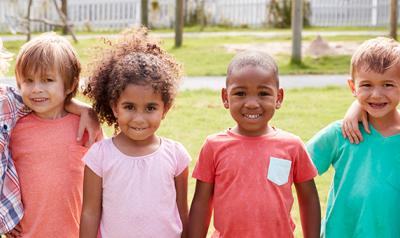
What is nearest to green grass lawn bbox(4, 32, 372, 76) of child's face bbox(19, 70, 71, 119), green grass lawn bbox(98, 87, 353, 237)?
green grass lawn bbox(98, 87, 353, 237)

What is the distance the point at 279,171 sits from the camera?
128 inches

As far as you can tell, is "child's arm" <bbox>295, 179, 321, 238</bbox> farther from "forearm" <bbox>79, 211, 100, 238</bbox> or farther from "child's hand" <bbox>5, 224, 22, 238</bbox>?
"child's hand" <bbox>5, 224, 22, 238</bbox>

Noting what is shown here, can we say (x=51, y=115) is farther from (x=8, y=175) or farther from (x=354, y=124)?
(x=354, y=124)

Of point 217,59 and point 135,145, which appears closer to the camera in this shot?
point 135,145

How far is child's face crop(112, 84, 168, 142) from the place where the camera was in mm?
3295

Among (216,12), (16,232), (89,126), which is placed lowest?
(16,232)

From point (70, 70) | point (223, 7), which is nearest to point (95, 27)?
point (223, 7)

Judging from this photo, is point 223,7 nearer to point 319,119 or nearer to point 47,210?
point 319,119

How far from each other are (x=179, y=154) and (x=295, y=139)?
53 centimetres

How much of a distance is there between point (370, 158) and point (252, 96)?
0.64 m

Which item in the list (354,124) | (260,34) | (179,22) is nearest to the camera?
(354,124)

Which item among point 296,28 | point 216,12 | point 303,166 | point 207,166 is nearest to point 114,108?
point 207,166

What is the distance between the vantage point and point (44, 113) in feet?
11.6

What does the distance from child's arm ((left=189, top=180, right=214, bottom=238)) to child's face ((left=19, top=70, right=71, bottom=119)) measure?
2.61 ft
